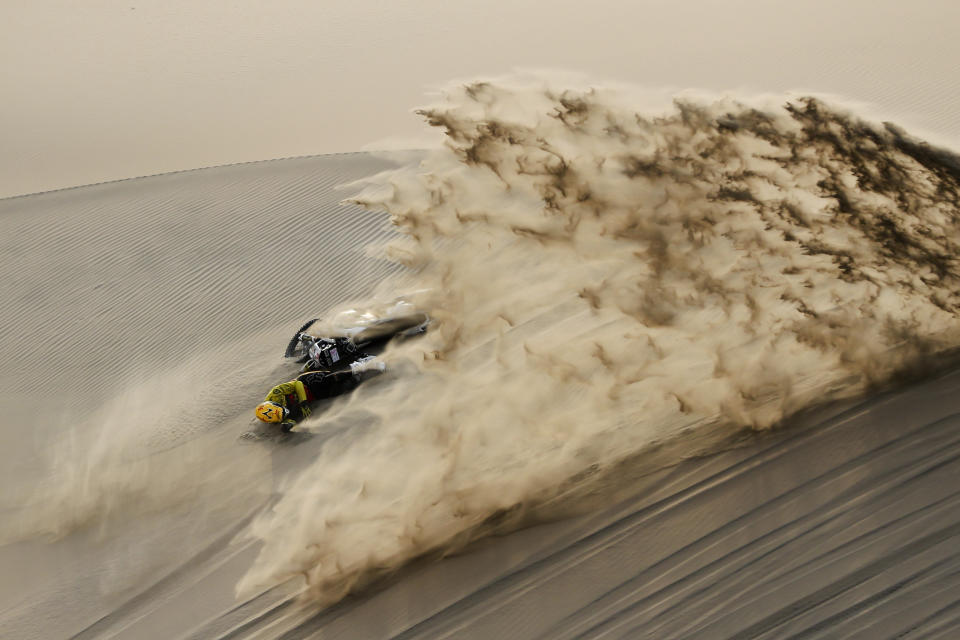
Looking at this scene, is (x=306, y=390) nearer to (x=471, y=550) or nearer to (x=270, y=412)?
(x=270, y=412)

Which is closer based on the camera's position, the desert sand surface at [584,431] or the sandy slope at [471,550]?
the sandy slope at [471,550]

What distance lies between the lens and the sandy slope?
4.82 meters

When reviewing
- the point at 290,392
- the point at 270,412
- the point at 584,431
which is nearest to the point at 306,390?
the point at 290,392

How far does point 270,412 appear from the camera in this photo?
6.03 m

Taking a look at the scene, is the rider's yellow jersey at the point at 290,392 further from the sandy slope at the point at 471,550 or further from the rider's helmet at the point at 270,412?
the sandy slope at the point at 471,550

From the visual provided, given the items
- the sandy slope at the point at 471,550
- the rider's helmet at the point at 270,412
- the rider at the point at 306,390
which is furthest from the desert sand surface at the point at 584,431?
the rider's helmet at the point at 270,412

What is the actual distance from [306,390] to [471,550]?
2.01 m

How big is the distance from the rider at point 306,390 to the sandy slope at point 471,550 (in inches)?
10.9

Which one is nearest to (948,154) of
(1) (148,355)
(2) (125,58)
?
(1) (148,355)

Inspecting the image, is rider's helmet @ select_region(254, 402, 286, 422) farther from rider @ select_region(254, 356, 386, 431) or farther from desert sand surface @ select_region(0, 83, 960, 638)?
desert sand surface @ select_region(0, 83, 960, 638)

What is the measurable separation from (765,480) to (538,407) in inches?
68.6

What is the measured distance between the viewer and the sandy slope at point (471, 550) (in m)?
4.82

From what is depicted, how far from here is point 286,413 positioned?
6.08 metres

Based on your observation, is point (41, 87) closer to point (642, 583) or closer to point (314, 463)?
point (314, 463)
